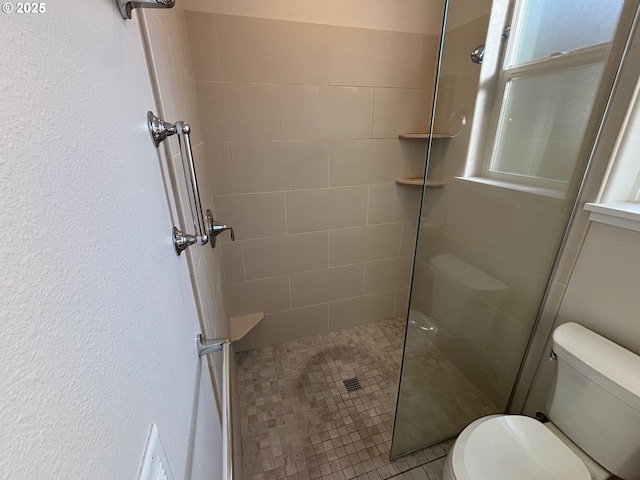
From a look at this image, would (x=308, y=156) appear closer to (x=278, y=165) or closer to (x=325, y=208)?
(x=278, y=165)

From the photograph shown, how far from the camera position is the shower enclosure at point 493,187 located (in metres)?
1.11

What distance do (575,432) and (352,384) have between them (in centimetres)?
105

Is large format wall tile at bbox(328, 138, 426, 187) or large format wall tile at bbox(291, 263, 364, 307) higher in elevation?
large format wall tile at bbox(328, 138, 426, 187)

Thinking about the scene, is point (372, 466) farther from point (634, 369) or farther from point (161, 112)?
point (161, 112)

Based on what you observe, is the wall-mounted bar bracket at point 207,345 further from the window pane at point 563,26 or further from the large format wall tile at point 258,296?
the window pane at point 563,26

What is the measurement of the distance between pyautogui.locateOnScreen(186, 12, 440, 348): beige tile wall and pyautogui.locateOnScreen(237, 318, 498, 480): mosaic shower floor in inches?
8.7

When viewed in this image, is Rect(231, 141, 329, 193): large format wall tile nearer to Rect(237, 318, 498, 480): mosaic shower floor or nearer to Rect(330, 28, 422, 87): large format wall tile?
Rect(330, 28, 422, 87): large format wall tile

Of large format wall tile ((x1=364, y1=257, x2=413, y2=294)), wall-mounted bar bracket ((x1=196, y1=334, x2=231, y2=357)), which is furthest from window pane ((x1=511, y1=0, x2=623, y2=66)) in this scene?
wall-mounted bar bracket ((x1=196, y1=334, x2=231, y2=357))

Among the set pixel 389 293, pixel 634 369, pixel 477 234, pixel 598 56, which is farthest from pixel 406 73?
pixel 634 369

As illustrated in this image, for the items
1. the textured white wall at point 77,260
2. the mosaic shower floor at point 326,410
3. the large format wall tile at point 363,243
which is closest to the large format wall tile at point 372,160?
the large format wall tile at point 363,243

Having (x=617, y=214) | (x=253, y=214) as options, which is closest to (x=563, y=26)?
(x=617, y=214)

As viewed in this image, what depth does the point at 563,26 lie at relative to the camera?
1.11 m

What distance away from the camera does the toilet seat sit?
0.92 meters

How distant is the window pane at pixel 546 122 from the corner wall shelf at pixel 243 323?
1645mm
